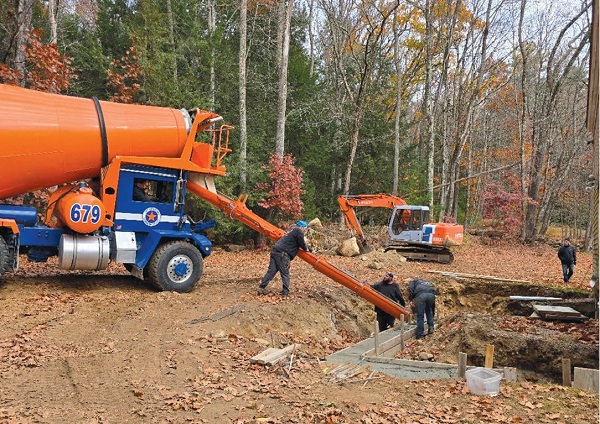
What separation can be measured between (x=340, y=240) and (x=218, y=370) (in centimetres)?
1432

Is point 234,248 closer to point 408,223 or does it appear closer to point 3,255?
point 408,223

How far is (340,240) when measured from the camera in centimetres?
2052

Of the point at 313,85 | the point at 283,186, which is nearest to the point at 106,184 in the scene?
the point at 283,186

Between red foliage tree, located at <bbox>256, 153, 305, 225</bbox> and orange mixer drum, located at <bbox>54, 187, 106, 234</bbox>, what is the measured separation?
942 cm

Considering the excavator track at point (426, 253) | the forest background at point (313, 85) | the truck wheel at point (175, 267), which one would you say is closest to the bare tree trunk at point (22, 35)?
the forest background at point (313, 85)

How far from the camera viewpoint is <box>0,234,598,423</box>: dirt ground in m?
5.39

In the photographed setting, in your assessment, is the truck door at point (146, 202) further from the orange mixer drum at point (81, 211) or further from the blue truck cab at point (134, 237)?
the orange mixer drum at point (81, 211)

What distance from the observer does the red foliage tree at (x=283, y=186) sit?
18.3 m

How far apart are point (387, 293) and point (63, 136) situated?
305 inches

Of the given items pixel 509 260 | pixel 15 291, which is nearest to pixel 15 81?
pixel 15 291

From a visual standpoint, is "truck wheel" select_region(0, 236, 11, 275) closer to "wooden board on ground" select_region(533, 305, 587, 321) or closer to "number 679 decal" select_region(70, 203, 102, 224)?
"number 679 decal" select_region(70, 203, 102, 224)

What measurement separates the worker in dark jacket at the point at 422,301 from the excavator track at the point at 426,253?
27.6 feet

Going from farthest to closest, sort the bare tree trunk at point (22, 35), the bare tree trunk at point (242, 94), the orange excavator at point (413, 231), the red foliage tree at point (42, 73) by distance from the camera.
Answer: the bare tree trunk at point (242, 94), the orange excavator at point (413, 231), the red foliage tree at point (42, 73), the bare tree trunk at point (22, 35)

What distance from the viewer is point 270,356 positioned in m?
7.02
